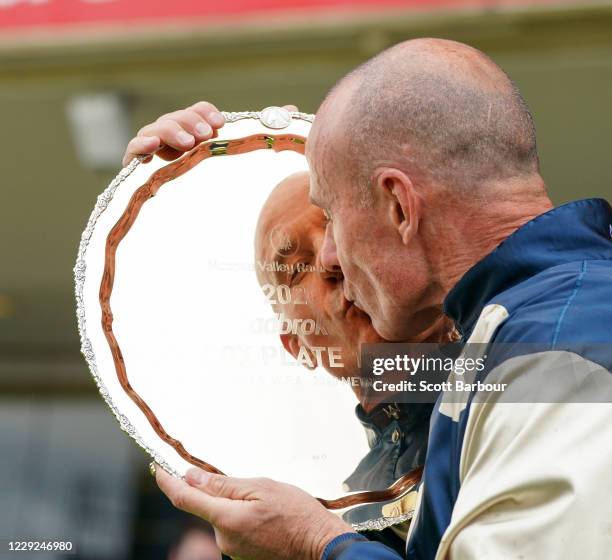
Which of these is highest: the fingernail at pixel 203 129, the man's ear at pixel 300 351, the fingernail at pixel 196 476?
the fingernail at pixel 203 129

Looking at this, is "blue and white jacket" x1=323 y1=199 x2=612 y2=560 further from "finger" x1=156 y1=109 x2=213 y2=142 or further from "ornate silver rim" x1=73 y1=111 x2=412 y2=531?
"finger" x1=156 y1=109 x2=213 y2=142

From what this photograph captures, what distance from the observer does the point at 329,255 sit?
3.13ft

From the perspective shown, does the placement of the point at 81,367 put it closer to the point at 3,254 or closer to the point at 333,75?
the point at 3,254

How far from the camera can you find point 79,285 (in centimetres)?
97

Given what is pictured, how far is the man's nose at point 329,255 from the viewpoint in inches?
37.3

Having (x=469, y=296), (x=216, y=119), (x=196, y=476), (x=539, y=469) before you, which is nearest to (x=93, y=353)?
(x=196, y=476)

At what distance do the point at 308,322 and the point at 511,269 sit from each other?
277 millimetres

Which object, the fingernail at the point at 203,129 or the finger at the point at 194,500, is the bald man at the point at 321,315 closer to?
the fingernail at the point at 203,129

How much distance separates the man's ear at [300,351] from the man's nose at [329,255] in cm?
7

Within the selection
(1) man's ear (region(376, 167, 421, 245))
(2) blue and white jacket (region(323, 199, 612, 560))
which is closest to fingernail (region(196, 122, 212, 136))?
(1) man's ear (region(376, 167, 421, 245))

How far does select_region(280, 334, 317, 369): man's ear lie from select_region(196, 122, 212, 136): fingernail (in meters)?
0.21

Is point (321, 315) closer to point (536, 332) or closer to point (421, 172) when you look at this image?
point (421, 172)

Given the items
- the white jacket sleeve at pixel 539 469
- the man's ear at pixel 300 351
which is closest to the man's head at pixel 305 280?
the man's ear at pixel 300 351

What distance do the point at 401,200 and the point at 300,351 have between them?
21 cm
